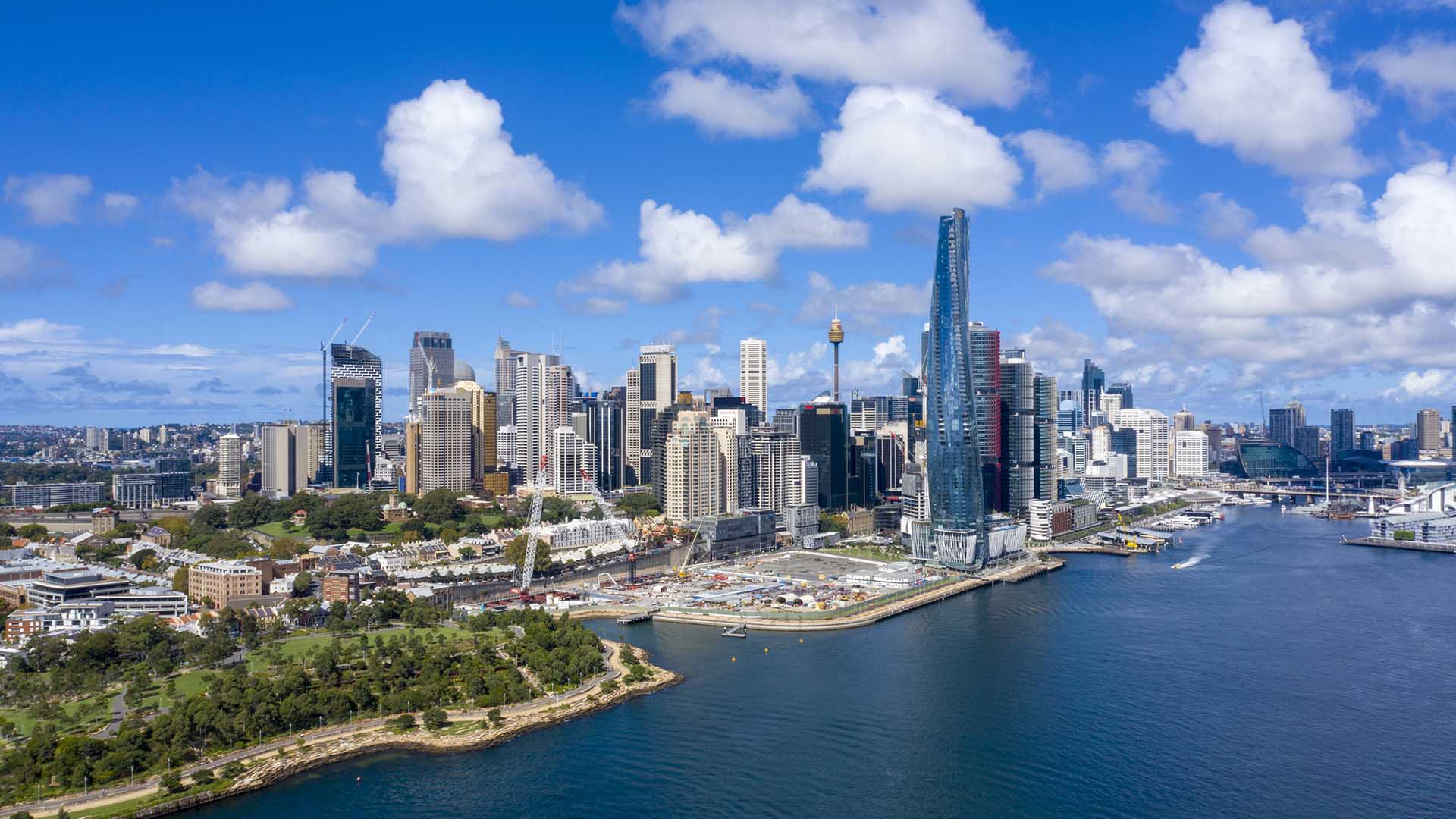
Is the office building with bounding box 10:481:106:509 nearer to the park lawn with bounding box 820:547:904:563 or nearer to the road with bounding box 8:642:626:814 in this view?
the park lawn with bounding box 820:547:904:563

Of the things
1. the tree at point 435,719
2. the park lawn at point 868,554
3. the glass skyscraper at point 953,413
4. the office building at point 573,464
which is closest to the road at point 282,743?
the tree at point 435,719

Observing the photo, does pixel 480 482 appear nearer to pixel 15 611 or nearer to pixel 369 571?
pixel 369 571

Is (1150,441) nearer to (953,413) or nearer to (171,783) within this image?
(953,413)

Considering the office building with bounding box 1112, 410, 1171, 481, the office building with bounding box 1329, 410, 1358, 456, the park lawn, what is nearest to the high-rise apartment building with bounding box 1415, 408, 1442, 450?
the office building with bounding box 1329, 410, 1358, 456

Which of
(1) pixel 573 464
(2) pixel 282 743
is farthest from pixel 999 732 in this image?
(1) pixel 573 464

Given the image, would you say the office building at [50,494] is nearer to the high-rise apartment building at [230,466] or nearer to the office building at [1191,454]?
the high-rise apartment building at [230,466]
